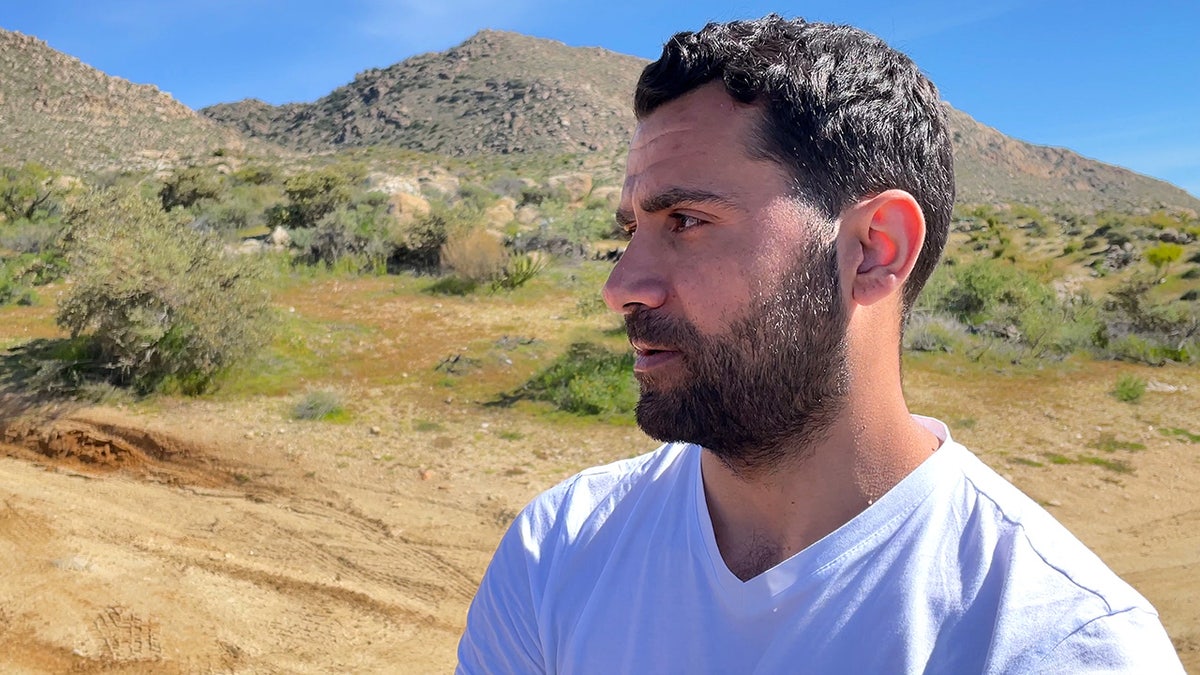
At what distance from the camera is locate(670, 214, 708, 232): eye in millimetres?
1282

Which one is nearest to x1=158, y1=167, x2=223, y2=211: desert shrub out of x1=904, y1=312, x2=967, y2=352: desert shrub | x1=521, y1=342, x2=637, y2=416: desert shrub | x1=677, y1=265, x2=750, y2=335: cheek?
x1=521, y1=342, x2=637, y2=416: desert shrub

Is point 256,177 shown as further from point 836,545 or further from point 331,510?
point 836,545

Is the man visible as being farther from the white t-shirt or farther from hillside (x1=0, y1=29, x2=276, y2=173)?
hillside (x1=0, y1=29, x2=276, y2=173)

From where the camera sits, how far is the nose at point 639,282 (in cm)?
129

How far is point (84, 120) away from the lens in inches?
1414

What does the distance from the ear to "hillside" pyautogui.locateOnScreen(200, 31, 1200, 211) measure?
45.9 meters

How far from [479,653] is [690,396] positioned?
59cm

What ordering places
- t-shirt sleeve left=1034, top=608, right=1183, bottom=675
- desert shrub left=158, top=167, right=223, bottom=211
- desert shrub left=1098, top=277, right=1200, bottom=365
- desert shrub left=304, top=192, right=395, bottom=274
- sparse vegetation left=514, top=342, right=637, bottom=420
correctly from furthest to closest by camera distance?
desert shrub left=158, top=167, right=223, bottom=211, desert shrub left=304, top=192, right=395, bottom=274, desert shrub left=1098, top=277, right=1200, bottom=365, sparse vegetation left=514, top=342, right=637, bottom=420, t-shirt sleeve left=1034, top=608, right=1183, bottom=675

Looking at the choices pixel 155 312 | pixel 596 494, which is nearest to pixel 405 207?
pixel 155 312

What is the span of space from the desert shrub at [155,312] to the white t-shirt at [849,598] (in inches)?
300

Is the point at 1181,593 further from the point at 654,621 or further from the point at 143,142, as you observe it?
the point at 143,142

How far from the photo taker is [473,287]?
Result: 13477mm

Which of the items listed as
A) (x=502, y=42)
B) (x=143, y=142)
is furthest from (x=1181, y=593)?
(x=502, y=42)

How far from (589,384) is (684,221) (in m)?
7.08
